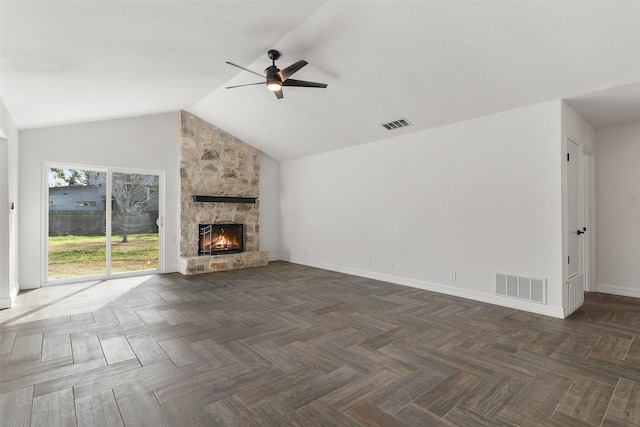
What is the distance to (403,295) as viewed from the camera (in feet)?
15.8

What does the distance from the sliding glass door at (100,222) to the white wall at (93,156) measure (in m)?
0.17

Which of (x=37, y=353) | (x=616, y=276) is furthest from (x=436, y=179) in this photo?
(x=37, y=353)

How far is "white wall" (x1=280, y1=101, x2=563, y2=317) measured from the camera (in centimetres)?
402

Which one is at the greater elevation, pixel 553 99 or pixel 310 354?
pixel 553 99

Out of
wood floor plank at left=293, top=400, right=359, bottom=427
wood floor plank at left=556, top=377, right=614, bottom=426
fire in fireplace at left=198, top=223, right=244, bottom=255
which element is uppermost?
fire in fireplace at left=198, top=223, right=244, bottom=255

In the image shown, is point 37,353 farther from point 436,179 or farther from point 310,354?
point 436,179

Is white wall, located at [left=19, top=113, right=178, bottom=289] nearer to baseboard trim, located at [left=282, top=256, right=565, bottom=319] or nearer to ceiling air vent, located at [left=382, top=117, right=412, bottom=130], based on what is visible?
baseboard trim, located at [left=282, top=256, right=565, bottom=319]

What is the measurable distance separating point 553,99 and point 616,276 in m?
2.99

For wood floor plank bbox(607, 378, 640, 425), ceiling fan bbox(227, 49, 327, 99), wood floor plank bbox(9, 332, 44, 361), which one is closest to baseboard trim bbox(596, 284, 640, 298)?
wood floor plank bbox(607, 378, 640, 425)

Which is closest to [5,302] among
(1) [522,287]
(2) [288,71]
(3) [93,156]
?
(3) [93,156]

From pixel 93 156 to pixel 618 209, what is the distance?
28.2 ft

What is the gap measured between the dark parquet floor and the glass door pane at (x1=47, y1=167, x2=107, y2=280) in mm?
1238

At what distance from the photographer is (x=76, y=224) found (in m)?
5.75

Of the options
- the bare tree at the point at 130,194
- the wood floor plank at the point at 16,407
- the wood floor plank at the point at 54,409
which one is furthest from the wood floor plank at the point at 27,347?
the bare tree at the point at 130,194
